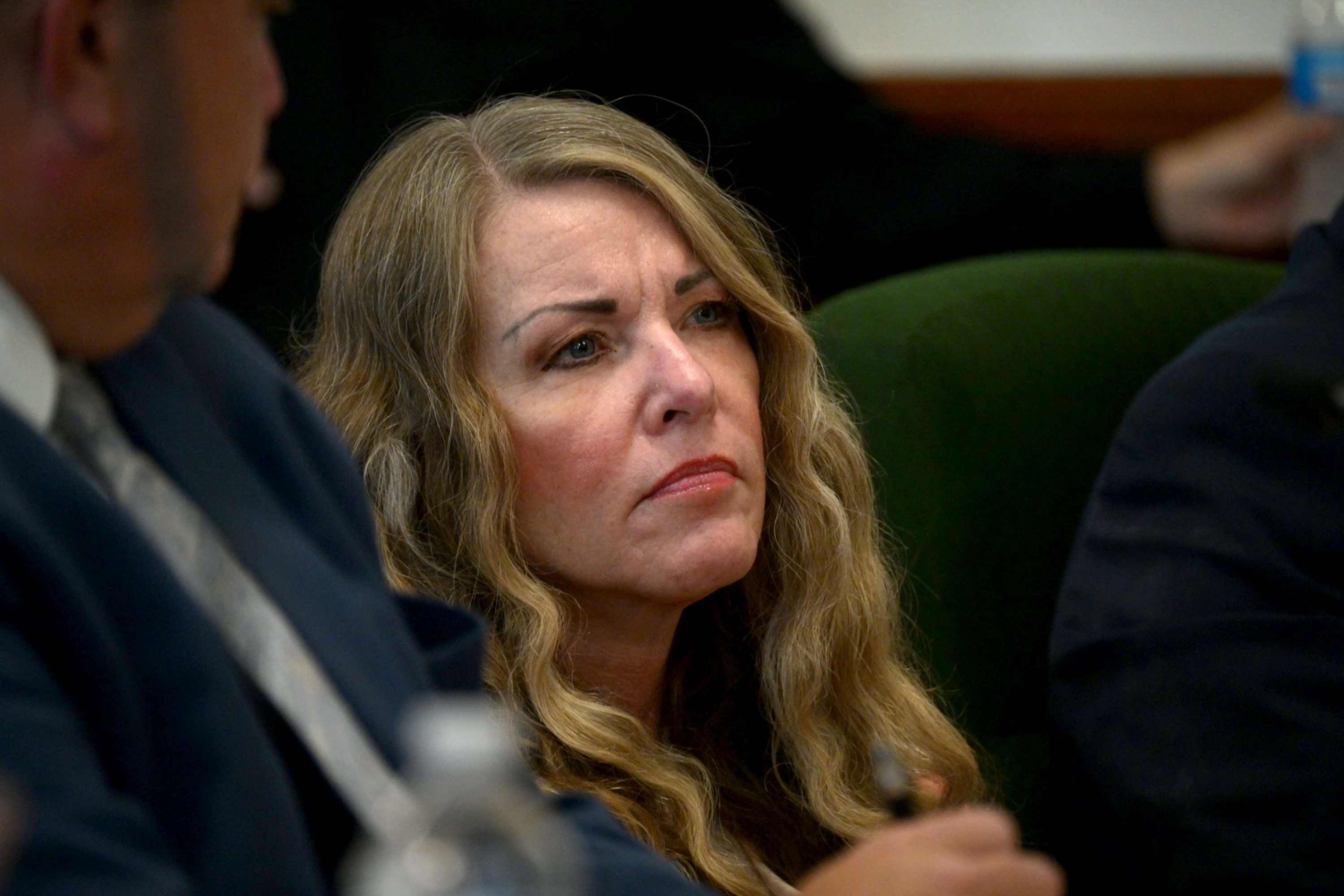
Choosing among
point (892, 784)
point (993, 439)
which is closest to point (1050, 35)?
point (993, 439)

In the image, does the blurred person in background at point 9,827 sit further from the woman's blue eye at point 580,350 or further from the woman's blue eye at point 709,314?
the woman's blue eye at point 709,314

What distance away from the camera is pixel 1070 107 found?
10.3ft

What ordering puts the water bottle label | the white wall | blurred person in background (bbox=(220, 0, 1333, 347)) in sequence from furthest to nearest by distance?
the white wall < blurred person in background (bbox=(220, 0, 1333, 347)) < the water bottle label

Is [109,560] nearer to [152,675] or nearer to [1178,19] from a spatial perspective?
[152,675]

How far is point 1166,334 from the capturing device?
5.51 feet

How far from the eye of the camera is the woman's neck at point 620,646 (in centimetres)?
122

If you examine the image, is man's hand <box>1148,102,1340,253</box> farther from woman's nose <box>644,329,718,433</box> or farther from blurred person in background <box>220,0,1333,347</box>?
woman's nose <box>644,329,718,433</box>

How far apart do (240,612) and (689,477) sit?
533mm

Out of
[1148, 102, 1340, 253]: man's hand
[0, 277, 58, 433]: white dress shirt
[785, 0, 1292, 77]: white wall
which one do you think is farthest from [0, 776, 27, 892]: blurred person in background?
[785, 0, 1292, 77]: white wall

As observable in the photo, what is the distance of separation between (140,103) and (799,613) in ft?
2.62

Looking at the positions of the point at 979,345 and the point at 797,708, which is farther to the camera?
the point at 979,345

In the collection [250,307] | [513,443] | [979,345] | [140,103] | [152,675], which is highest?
[140,103]

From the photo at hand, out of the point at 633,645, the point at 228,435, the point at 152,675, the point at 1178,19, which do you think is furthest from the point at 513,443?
the point at 1178,19

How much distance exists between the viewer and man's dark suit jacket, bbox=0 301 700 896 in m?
0.56
